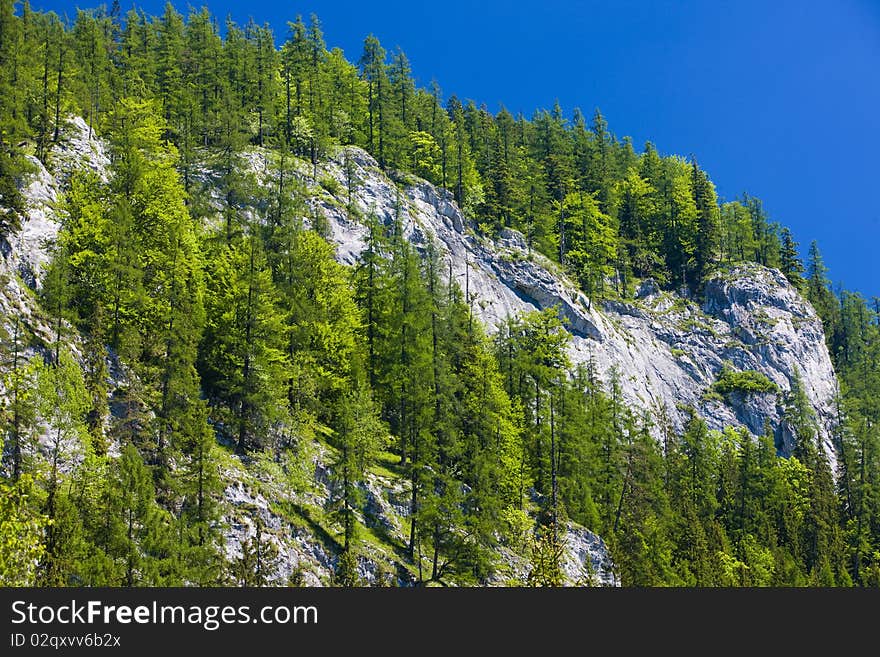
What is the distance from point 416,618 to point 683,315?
3516 inches

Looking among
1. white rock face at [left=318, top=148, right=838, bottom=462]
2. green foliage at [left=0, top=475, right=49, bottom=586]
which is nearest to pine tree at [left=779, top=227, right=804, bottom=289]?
white rock face at [left=318, top=148, right=838, bottom=462]

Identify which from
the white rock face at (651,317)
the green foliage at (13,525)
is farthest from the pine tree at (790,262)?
the green foliage at (13,525)

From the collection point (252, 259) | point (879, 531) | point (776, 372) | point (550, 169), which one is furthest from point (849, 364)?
point (252, 259)

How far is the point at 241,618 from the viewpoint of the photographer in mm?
16609

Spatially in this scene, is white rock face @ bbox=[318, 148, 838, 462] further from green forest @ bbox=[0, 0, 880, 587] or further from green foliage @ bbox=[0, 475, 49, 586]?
green foliage @ bbox=[0, 475, 49, 586]

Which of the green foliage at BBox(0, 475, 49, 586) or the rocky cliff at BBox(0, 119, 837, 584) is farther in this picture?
the rocky cliff at BBox(0, 119, 837, 584)

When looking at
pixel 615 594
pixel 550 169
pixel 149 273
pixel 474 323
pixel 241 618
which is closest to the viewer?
pixel 241 618

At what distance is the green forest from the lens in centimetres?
3241

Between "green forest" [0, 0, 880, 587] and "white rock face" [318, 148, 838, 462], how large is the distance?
2.85 m

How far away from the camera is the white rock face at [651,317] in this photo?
82.1m

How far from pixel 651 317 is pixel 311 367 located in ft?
195

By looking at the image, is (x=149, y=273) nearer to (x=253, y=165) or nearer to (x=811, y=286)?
(x=253, y=165)

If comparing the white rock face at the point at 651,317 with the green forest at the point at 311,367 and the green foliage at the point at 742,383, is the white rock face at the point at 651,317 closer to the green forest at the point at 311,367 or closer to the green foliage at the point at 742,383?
the green foliage at the point at 742,383

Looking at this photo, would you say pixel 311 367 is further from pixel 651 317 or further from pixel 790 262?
pixel 790 262
